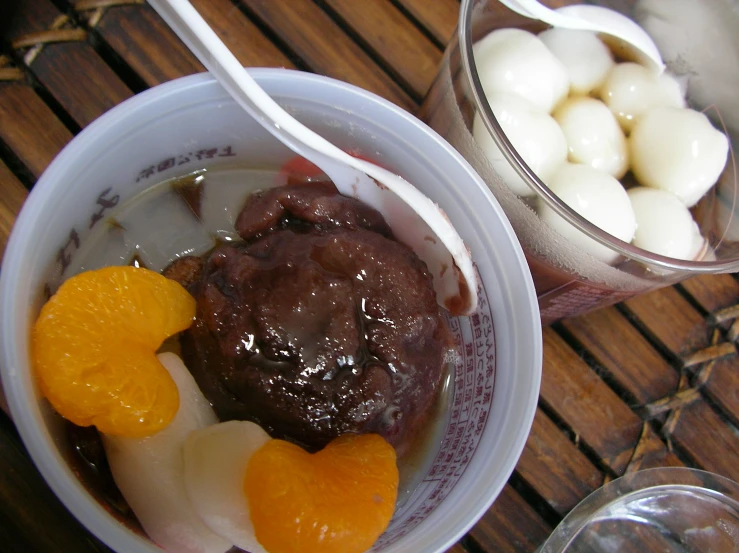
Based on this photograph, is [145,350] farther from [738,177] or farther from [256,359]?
[738,177]

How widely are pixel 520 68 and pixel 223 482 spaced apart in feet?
1.79

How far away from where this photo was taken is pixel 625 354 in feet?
2.72

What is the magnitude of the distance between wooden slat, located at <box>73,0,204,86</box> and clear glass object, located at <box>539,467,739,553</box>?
749 mm

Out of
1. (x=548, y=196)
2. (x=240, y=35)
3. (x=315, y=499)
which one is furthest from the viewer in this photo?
(x=240, y=35)

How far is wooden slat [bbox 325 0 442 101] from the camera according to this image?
849mm

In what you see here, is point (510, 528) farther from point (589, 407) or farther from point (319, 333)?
point (319, 333)

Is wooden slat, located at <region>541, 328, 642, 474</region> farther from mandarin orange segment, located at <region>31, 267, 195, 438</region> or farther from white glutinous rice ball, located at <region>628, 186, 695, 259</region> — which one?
mandarin orange segment, located at <region>31, 267, 195, 438</region>

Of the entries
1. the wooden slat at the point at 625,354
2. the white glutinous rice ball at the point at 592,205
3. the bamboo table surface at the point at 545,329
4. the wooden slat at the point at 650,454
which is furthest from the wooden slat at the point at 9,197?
the wooden slat at the point at 650,454

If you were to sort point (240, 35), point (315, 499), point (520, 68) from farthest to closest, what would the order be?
1. point (240, 35)
2. point (520, 68)
3. point (315, 499)

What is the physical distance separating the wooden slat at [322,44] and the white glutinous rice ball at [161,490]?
515 mm

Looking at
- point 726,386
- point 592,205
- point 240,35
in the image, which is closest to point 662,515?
point 726,386

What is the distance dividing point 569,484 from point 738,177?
48 cm

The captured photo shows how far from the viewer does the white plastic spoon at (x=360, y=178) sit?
55cm

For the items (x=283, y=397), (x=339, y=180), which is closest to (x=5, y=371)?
(x=283, y=397)
